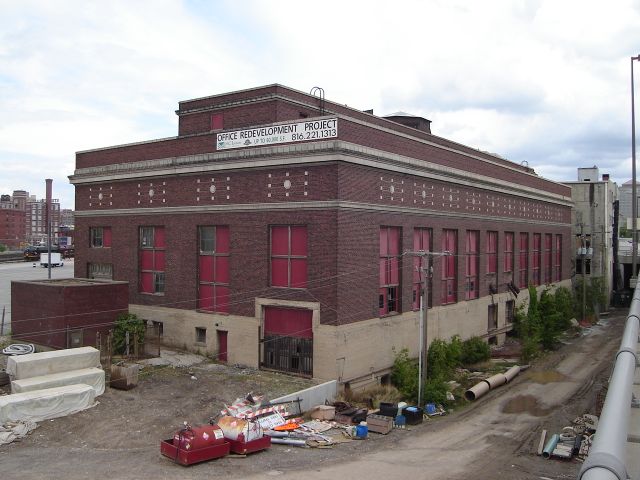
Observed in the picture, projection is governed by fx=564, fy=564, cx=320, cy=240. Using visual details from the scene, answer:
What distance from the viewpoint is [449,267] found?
118 ft

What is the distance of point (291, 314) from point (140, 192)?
1334 centimetres

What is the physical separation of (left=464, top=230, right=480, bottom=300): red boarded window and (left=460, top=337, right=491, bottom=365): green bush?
11.2 feet

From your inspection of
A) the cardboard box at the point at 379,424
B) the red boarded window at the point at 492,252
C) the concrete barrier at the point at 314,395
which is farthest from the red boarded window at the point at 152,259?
the red boarded window at the point at 492,252

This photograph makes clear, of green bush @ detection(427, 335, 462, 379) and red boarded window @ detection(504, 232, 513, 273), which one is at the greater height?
red boarded window @ detection(504, 232, 513, 273)

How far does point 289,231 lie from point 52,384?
11940mm

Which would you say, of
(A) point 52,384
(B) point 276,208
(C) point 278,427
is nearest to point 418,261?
(B) point 276,208

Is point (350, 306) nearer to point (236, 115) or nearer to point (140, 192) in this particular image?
point (236, 115)

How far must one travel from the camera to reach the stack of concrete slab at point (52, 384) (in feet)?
63.5

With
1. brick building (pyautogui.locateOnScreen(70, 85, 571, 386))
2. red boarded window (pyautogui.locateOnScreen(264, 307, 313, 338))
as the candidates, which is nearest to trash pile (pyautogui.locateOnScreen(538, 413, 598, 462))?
brick building (pyautogui.locateOnScreen(70, 85, 571, 386))

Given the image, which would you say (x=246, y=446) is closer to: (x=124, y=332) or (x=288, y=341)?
(x=288, y=341)

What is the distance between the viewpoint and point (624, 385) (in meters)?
5.16

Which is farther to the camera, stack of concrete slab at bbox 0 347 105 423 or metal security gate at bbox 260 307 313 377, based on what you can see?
metal security gate at bbox 260 307 313 377

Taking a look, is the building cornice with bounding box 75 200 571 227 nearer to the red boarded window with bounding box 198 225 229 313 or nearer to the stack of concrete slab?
the red boarded window with bounding box 198 225 229 313

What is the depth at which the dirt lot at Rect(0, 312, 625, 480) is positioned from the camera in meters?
16.1
